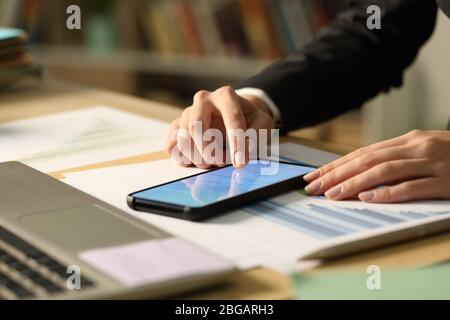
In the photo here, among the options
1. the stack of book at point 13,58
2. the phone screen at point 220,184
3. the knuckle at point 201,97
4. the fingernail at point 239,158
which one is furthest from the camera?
the stack of book at point 13,58

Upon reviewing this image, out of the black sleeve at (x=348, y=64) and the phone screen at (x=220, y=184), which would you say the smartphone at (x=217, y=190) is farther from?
the black sleeve at (x=348, y=64)

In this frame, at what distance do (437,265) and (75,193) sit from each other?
36 centimetres

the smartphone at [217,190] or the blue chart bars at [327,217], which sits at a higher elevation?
the smartphone at [217,190]

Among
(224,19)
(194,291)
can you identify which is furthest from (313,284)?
(224,19)

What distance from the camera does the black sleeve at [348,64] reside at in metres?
1.19

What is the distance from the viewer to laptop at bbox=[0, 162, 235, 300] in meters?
0.58

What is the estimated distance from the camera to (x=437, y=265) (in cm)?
67

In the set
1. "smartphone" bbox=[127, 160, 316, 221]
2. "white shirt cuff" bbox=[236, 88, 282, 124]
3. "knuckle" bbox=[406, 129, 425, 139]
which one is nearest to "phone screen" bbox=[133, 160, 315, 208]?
"smartphone" bbox=[127, 160, 316, 221]

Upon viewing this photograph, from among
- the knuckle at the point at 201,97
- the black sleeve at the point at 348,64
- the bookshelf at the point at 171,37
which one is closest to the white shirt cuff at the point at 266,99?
the black sleeve at the point at 348,64

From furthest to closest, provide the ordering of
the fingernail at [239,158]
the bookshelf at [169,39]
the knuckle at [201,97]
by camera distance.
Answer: the bookshelf at [169,39]
the knuckle at [201,97]
the fingernail at [239,158]

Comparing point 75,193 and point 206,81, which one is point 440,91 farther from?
point 75,193

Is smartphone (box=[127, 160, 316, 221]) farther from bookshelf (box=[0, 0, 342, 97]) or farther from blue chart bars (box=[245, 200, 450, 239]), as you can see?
bookshelf (box=[0, 0, 342, 97])

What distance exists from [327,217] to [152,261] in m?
0.20

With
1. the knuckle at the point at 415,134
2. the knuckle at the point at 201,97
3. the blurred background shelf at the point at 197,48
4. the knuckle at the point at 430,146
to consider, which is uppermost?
the knuckle at the point at 201,97
